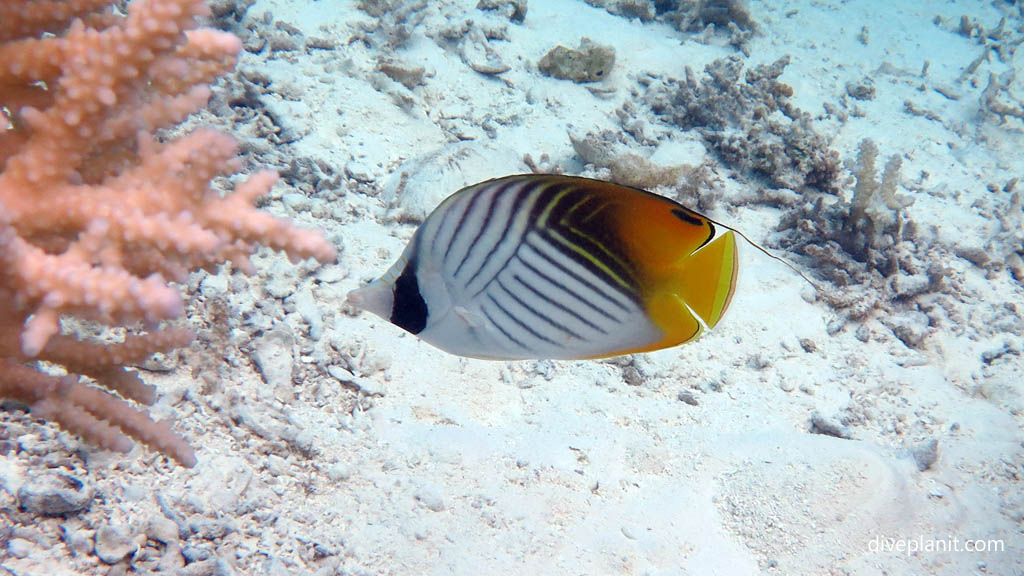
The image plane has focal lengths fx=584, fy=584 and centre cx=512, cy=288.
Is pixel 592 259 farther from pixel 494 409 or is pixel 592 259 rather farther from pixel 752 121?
pixel 752 121

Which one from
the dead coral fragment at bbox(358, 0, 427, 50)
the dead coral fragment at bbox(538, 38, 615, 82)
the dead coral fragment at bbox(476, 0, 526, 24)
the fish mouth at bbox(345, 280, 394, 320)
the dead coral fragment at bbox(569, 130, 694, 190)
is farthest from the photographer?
the dead coral fragment at bbox(476, 0, 526, 24)

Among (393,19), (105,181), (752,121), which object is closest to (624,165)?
(752,121)

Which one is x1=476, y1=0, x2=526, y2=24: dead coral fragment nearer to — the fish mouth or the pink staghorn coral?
the pink staghorn coral

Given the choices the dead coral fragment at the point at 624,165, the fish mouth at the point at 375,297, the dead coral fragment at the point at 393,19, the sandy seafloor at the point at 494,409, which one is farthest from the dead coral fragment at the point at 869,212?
the fish mouth at the point at 375,297

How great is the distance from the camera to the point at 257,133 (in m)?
3.73

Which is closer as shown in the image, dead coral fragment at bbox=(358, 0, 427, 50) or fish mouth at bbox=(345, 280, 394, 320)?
fish mouth at bbox=(345, 280, 394, 320)

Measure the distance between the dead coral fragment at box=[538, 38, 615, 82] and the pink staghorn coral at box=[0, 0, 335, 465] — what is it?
4.51 meters

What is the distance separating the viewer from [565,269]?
1257 millimetres

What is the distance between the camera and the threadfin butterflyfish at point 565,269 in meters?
1.21

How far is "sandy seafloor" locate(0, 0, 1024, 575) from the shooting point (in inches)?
79.7

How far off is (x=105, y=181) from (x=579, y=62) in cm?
486

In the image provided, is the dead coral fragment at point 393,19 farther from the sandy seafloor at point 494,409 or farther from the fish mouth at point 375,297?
the fish mouth at point 375,297

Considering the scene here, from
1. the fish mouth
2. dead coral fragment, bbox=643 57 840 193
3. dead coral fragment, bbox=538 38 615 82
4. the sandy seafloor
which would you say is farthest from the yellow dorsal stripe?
dead coral fragment, bbox=538 38 615 82

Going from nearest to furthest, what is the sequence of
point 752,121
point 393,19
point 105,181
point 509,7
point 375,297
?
1. point 105,181
2. point 375,297
3. point 393,19
4. point 752,121
5. point 509,7
